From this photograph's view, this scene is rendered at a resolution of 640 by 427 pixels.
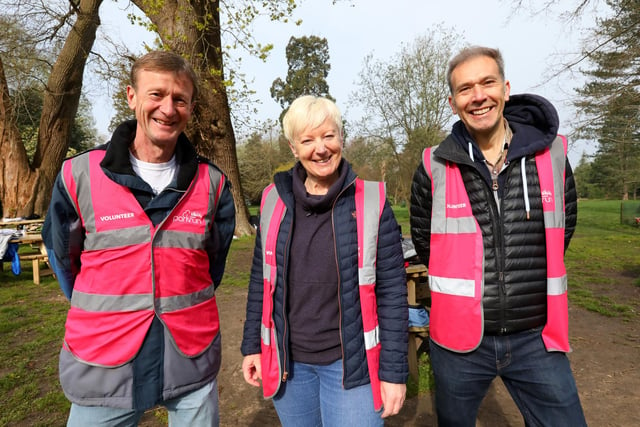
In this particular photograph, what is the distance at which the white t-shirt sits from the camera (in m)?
1.78

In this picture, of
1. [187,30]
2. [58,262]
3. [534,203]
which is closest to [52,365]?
[58,262]

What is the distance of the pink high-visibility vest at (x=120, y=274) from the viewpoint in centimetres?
159

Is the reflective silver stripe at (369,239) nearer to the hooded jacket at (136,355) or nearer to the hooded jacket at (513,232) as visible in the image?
the hooded jacket at (513,232)

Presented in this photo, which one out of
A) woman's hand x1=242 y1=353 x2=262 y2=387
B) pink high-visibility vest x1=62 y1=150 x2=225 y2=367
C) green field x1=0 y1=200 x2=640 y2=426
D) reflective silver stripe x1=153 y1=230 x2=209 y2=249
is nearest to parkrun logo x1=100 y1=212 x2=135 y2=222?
pink high-visibility vest x1=62 y1=150 x2=225 y2=367

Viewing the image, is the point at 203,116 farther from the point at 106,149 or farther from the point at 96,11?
the point at 106,149

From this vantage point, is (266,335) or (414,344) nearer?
(266,335)

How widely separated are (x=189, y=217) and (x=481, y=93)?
154cm

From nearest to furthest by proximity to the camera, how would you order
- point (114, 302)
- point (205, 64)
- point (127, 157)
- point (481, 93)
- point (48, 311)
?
point (114, 302) < point (127, 157) < point (481, 93) < point (48, 311) < point (205, 64)

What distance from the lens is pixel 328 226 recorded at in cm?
179

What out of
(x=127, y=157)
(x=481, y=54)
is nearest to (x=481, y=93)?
(x=481, y=54)

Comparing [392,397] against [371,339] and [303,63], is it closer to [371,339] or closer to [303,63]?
[371,339]

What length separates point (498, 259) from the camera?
69.1 inches

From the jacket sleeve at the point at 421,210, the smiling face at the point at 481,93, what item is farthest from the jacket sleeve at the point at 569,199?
the jacket sleeve at the point at 421,210

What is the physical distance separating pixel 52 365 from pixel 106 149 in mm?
3845
